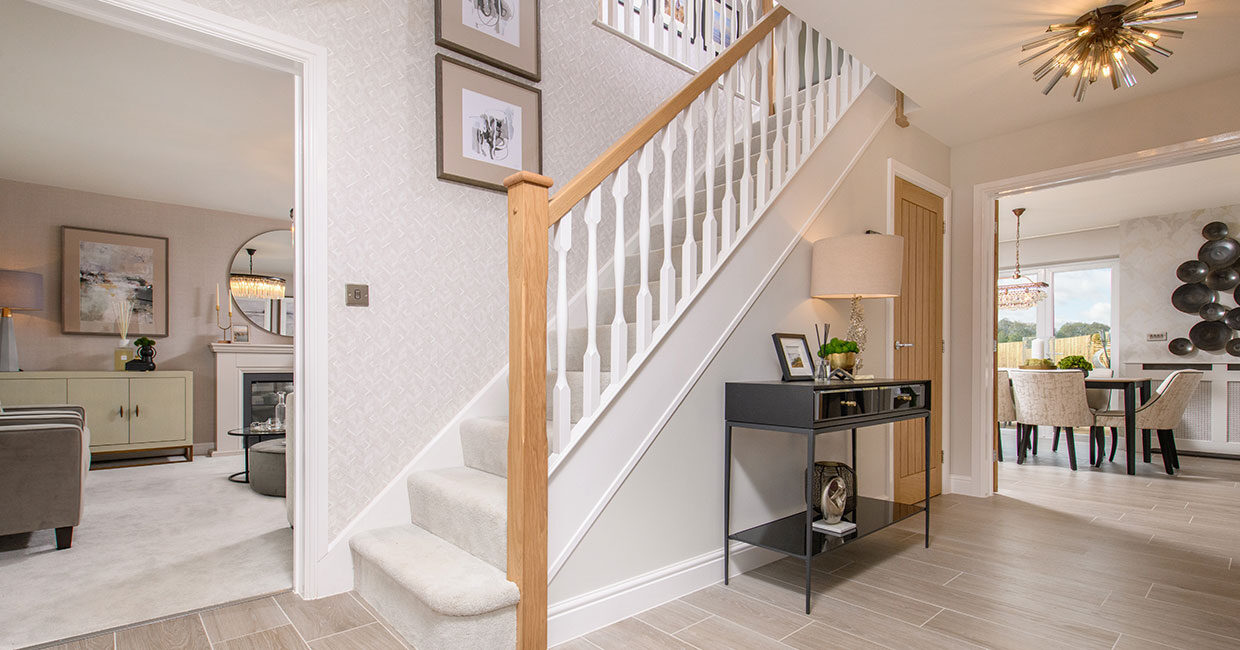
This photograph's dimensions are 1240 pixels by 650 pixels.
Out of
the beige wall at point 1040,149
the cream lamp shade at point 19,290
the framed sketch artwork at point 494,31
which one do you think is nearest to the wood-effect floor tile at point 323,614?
the framed sketch artwork at point 494,31

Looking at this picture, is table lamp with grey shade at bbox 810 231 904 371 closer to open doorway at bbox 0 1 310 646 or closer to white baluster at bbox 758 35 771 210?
white baluster at bbox 758 35 771 210

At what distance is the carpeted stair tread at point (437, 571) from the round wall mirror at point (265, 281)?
195 inches

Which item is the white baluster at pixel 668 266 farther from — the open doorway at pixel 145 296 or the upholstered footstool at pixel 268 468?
the upholstered footstool at pixel 268 468

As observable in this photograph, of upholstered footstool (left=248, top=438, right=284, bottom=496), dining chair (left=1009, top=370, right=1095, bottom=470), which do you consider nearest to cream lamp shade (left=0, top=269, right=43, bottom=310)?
upholstered footstool (left=248, top=438, right=284, bottom=496)

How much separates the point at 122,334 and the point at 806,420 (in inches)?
243

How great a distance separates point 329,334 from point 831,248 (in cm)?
224

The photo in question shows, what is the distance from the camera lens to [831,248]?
2891mm

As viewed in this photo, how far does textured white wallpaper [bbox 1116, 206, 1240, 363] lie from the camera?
20.9 feet

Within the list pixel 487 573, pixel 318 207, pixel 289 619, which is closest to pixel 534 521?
pixel 487 573

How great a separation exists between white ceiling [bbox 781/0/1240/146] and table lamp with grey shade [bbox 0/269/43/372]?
6.05 m

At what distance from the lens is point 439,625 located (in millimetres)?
1722

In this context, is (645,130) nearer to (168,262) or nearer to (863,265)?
(863,265)

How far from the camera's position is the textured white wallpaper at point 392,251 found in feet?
7.46

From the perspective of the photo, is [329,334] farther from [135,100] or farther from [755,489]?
[135,100]
